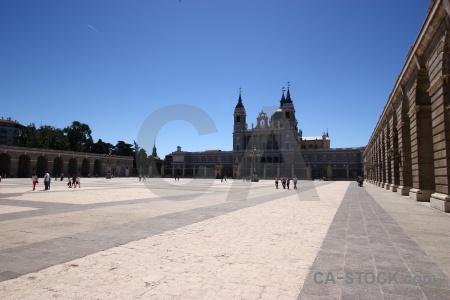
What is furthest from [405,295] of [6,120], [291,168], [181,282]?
[6,120]

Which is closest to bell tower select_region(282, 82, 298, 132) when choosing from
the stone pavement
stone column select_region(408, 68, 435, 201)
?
stone column select_region(408, 68, 435, 201)

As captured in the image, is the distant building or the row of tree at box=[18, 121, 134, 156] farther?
the distant building

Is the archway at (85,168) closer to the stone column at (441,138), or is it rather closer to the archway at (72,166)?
the archway at (72,166)

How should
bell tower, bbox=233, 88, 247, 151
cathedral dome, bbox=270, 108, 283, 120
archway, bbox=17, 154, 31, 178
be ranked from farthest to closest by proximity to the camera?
bell tower, bbox=233, 88, 247, 151
cathedral dome, bbox=270, 108, 283, 120
archway, bbox=17, 154, 31, 178

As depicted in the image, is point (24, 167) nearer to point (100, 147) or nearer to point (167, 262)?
point (100, 147)

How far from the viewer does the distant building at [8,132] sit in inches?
3856

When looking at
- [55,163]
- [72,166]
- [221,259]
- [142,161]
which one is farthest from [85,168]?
[221,259]

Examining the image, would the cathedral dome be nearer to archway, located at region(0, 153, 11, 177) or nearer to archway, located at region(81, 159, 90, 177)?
archway, located at region(81, 159, 90, 177)

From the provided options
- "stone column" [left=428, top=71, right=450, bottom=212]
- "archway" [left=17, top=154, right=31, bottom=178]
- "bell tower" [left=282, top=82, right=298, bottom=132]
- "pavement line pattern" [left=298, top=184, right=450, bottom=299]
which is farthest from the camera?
"bell tower" [left=282, top=82, right=298, bottom=132]

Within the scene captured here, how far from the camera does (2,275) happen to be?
4.36 m

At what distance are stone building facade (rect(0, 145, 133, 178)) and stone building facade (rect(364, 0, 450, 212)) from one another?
202 ft

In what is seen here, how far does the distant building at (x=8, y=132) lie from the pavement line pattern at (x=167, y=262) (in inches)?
4511

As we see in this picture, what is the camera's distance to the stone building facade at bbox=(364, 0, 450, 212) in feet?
35.7

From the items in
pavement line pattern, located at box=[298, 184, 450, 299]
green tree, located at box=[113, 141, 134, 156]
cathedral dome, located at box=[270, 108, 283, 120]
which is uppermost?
cathedral dome, located at box=[270, 108, 283, 120]
